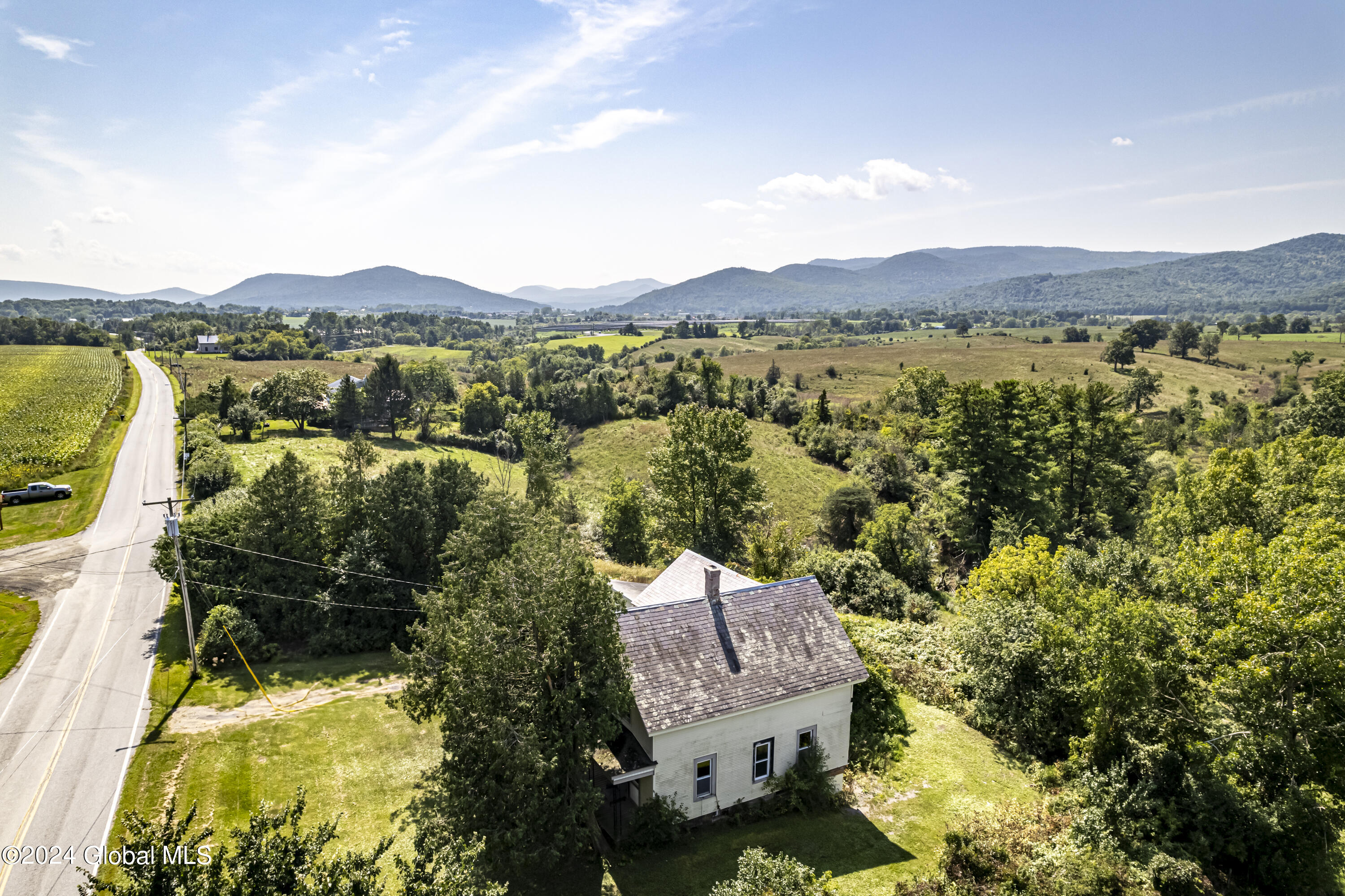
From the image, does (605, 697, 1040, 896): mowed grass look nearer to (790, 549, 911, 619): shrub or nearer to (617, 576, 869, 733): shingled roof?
(617, 576, 869, 733): shingled roof

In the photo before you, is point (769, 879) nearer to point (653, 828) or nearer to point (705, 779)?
point (653, 828)

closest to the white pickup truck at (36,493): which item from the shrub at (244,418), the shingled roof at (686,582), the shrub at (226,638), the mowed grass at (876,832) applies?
the shrub at (244,418)

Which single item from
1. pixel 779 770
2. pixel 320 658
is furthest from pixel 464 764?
pixel 320 658

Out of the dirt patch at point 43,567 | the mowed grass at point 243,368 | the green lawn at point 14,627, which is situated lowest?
the green lawn at point 14,627

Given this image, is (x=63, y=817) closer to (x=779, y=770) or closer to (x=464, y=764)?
(x=464, y=764)

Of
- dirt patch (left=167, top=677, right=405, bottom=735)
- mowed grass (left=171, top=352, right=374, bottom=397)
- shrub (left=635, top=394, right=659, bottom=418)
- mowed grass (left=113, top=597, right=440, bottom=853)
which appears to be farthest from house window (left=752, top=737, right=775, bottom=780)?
mowed grass (left=171, top=352, right=374, bottom=397)

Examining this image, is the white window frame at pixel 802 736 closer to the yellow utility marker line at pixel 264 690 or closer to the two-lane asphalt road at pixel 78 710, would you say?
the two-lane asphalt road at pixel 78 710

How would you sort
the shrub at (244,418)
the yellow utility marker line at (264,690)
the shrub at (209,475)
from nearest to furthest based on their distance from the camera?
the yellow utility marker line at (264,690), the shrub at (209,475), the shrub at (244,418)
